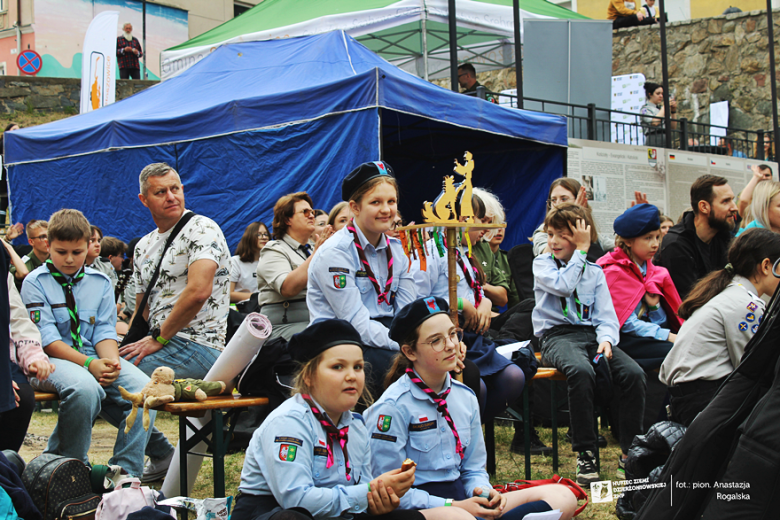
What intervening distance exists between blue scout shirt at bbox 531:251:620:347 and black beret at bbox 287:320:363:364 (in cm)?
190

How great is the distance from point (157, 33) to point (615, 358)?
24.2 m

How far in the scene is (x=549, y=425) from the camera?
210 inches

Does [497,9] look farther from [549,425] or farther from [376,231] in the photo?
[376,231]

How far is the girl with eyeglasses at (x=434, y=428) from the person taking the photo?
284 cm

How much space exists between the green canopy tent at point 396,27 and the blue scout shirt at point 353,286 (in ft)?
22.5

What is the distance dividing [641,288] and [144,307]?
10.3ft

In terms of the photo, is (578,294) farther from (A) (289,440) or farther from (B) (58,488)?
(B) (58,488)

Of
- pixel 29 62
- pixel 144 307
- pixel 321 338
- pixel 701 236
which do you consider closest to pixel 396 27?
pixel 701 236

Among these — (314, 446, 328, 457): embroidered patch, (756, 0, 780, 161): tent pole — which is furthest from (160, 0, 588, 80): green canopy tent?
(314, 446, 328, 457): embroidered patch

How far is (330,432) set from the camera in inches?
101

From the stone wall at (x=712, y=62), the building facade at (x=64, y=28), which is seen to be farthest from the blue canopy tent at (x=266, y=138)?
the building facade at (x=64, y=28)

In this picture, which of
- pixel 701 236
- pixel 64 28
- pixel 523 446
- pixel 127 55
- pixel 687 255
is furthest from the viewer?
pixel 64 28

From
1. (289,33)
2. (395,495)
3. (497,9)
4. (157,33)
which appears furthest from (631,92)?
(157,33)

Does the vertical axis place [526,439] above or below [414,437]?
below
